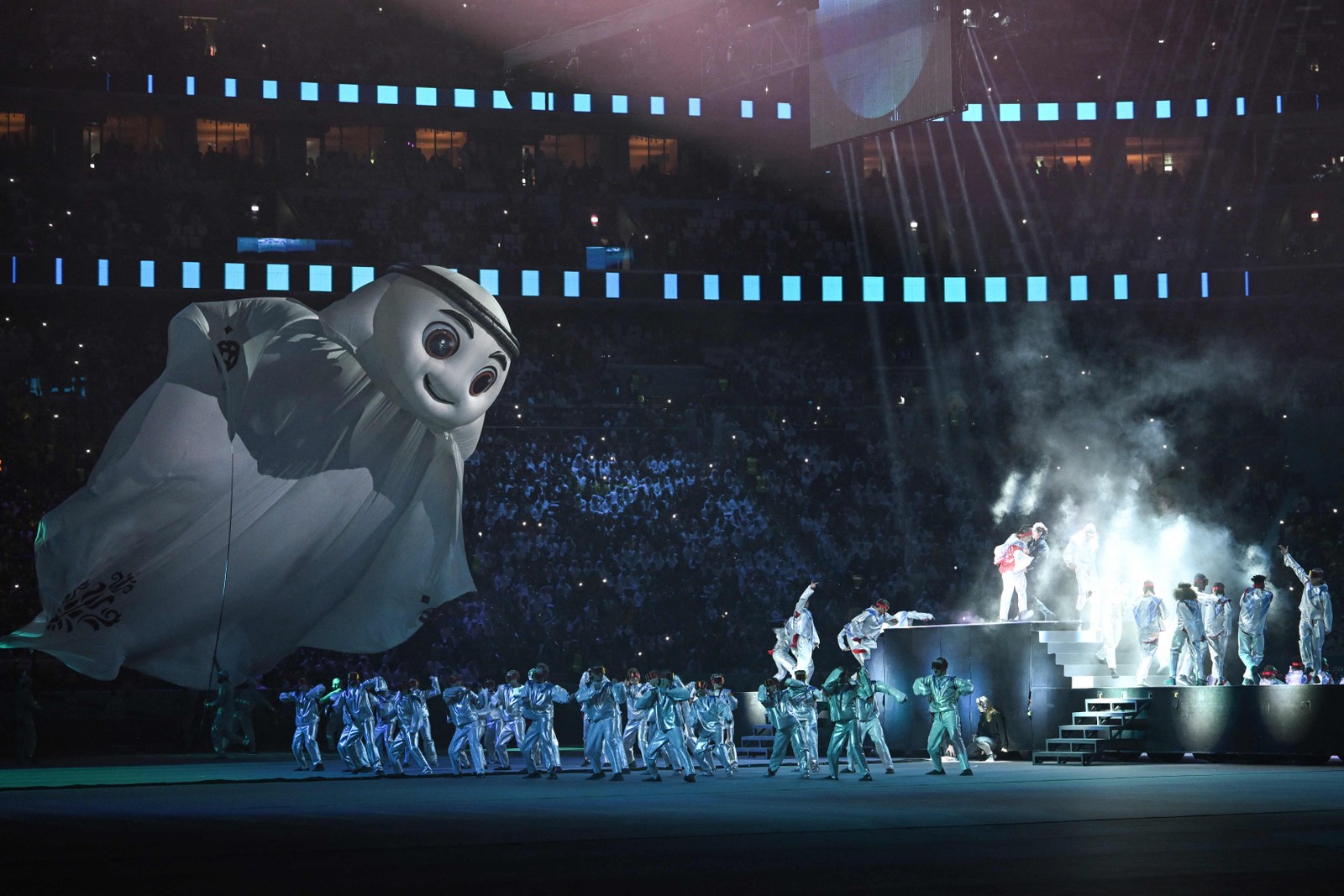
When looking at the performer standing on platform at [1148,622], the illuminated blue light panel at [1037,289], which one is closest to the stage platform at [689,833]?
the performer standing on platform at [1148,622]

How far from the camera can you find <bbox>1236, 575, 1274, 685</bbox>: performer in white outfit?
23.3 m

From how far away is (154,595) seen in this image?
19844 millimetres

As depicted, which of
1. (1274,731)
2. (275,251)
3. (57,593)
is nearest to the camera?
(57,593)

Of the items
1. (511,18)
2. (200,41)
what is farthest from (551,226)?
(200,41)

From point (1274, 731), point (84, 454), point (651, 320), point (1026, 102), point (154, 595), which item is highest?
point (1026, 102)

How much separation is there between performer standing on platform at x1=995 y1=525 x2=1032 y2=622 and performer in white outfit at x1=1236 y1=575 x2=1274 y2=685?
3.38 m

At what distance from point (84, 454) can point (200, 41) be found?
13.6 metres

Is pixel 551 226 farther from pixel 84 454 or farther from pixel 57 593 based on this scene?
pixel 57 593

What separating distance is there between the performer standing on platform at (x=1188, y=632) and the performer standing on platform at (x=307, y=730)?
1314cm

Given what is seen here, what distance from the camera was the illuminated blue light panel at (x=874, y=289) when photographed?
41.4 metres

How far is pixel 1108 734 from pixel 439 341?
11602 millimetres

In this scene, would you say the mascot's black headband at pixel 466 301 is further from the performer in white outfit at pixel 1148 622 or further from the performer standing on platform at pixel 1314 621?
the performer standing on platform at pixel 1314 621

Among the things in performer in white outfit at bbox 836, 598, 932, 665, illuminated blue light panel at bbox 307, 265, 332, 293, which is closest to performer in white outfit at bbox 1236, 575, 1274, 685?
performer in white outfit at bbox 836, 598, 932, 665

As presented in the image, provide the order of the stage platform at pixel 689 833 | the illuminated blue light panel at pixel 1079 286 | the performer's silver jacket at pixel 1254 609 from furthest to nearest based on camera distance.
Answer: the illuminated blue light panel at pixel 1079 286
the performer's silver jacket at pixel 1254 609
the stage platform at pixel 689 833
